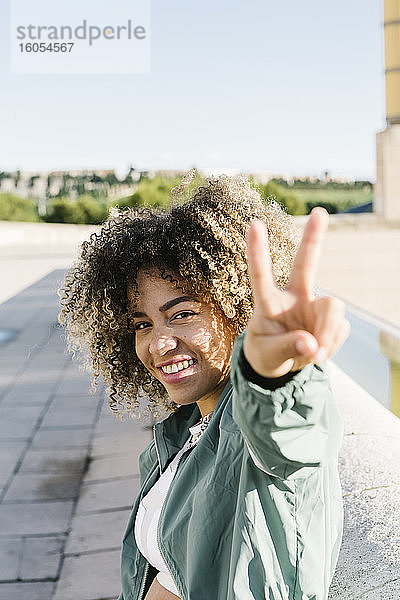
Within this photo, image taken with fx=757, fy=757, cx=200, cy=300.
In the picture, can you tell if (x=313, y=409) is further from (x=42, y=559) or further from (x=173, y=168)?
(x=173, y=168)

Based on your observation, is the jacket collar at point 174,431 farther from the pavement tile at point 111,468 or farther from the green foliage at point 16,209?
the green foliage at point 16,209

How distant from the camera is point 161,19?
3469 cm

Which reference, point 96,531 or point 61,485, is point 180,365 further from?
point 61,485

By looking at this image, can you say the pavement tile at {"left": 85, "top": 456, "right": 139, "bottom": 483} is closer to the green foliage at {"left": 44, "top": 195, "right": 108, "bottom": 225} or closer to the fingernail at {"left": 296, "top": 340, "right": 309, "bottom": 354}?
the fingernail at {"left": 296, "top": 340, "right": 309, "bottom": 354}

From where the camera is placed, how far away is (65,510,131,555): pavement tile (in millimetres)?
3207

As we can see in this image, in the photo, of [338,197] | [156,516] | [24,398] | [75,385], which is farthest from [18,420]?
[338,197]

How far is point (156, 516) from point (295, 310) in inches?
31.2

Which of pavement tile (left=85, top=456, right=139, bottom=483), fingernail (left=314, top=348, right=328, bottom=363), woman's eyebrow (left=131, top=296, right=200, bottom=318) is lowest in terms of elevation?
pavement tile (left=85, top=456, right=139, bottom=483)

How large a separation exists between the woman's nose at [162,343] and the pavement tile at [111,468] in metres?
2.52

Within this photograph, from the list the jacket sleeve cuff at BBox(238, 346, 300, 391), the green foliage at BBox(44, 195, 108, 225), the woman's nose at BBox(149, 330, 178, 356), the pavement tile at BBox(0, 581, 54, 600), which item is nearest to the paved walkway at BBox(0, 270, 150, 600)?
the pavement tile at BBox(0, 581, 54, 600)

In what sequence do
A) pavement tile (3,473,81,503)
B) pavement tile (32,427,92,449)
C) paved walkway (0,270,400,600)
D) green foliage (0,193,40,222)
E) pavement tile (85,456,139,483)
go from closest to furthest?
paved walkway (0,270,400,600)
pavement tile (3,473,81,503)
pavement tile (85,456,139,483)
pavement tile (32,427,92,449)
green foliage (0,193,40,222)

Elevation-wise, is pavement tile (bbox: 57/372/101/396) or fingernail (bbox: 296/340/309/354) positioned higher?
fingernail (bbox: 296/340/309/354)

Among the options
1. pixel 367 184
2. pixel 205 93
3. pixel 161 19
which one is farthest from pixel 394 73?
pixel 205 93

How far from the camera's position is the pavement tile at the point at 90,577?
9.32 feet
